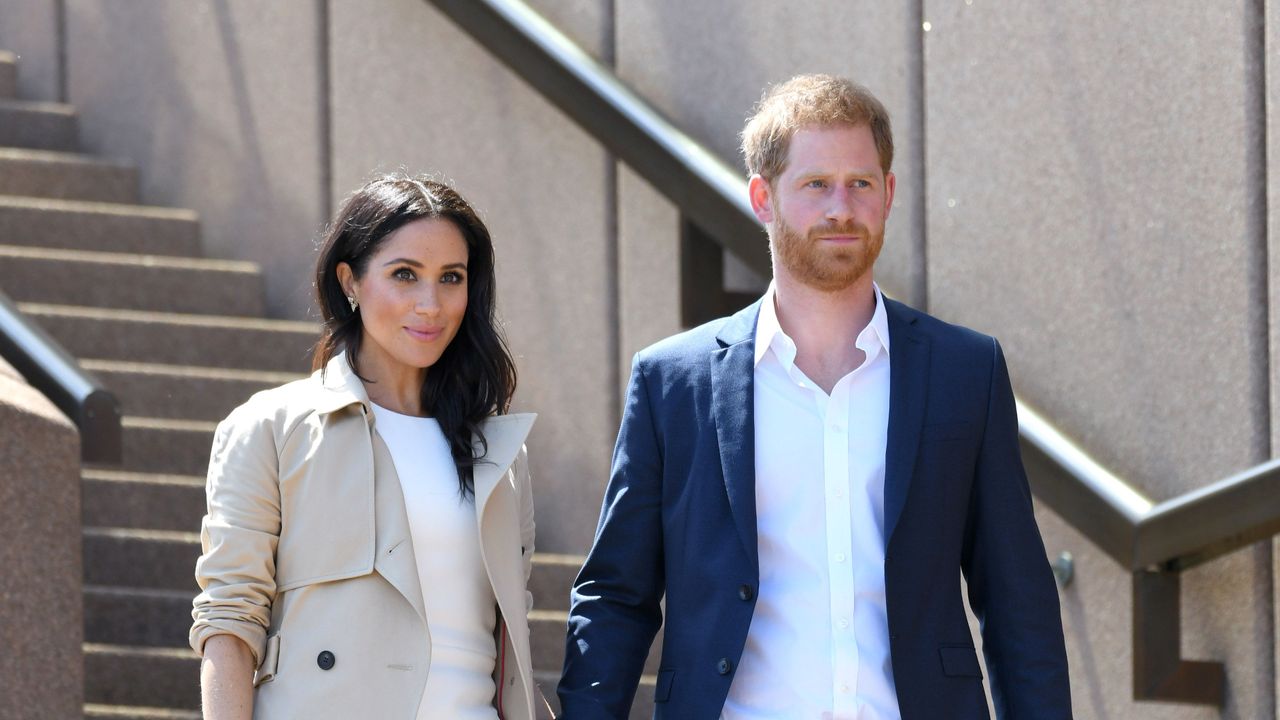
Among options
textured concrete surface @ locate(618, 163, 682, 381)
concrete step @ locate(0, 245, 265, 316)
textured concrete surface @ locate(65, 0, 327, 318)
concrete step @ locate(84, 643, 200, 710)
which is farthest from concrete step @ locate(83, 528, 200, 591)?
textured concrete surface @ locate(65, 0, 327, 318)

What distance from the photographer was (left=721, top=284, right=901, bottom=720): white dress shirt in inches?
103

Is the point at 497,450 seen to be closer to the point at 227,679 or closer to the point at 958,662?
the point at 227,679

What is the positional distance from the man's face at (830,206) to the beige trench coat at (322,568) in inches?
24.7

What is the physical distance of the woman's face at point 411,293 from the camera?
2838 mm

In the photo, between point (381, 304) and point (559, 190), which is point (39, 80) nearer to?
point (559, 190)

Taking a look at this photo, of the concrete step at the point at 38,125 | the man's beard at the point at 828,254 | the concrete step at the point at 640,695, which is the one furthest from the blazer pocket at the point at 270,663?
the concrete step at the point at 38,125

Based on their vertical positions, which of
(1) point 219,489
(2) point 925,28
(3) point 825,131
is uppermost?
(2) point 925,28

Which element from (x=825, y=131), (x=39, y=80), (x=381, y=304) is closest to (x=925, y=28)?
(x=825, y=131)

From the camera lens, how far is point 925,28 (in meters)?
4.59

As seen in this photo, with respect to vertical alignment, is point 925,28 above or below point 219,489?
above

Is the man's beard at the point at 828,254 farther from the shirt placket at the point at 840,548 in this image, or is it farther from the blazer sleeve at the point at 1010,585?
the blazer sleeve at the point at 1010,585

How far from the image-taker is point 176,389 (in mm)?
5566

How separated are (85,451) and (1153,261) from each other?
101 inches

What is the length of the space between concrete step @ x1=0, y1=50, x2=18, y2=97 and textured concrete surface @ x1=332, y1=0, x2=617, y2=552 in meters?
1.96
